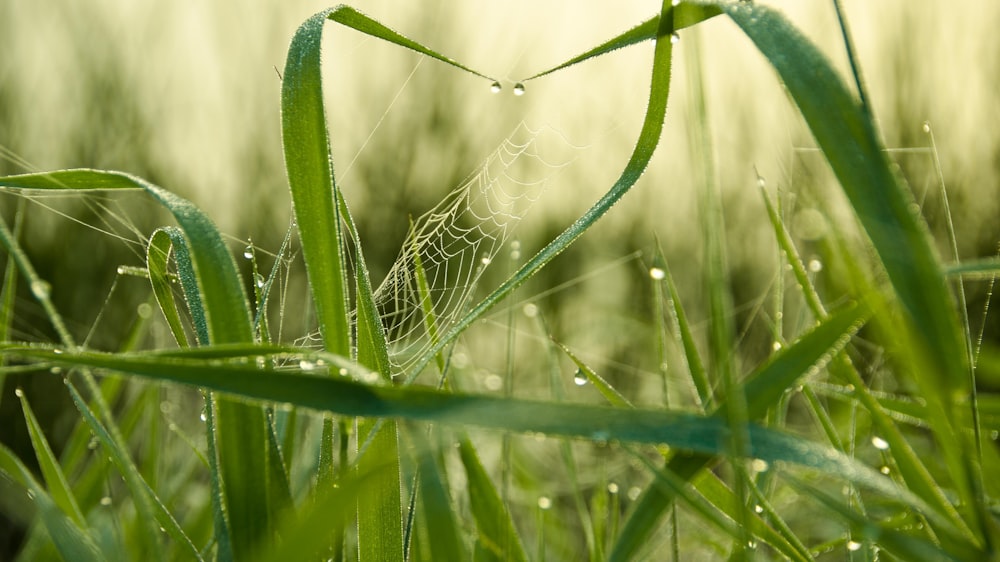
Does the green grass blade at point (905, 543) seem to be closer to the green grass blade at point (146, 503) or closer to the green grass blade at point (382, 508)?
the green grass blade at point (382, 508)

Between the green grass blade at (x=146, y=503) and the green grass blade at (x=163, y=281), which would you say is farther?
the green grass blade at (x=163, y=281)

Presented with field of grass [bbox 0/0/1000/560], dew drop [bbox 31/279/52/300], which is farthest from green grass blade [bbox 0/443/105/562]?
dew drop [bbox 31/279/52/300]

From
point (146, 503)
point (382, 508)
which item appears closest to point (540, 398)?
point (382, 508)

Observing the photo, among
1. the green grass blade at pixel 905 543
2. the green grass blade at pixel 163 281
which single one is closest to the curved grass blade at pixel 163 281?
the green grass blade at pixel 163 281

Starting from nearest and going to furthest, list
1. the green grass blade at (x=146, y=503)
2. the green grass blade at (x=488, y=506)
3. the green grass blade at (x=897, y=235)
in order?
the green grass blade at (x=897, y=235) → the green grass blade at (x=146, y=503) → the green grass blade at (x=488, y=506)

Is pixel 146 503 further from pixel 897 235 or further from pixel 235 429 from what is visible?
pixel 897 235
